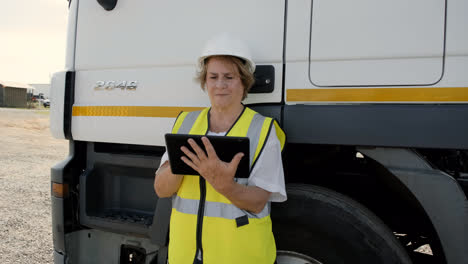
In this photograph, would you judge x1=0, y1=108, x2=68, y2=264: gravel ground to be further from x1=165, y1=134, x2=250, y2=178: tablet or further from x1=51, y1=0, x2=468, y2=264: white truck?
x1=165, y1=134, x2=250, y2=178: tablet

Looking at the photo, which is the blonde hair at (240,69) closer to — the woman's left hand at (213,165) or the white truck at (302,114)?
the white truck at (302,114)

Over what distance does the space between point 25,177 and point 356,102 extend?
6.72 m

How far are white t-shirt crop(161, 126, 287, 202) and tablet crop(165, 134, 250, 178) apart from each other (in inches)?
2.9

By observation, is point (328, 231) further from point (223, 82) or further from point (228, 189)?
point (223, 82)

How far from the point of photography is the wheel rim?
179 cm

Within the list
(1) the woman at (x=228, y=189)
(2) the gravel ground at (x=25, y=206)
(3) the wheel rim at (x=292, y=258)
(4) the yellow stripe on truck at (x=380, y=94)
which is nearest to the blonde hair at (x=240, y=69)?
(1) the woman at (x=228, y=189)

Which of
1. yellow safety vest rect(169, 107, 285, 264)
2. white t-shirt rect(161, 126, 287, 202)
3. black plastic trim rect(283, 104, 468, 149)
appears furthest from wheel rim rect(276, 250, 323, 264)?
black plastic trim rect(283, 104, 468, 149)

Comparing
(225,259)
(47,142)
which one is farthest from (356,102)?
(47,142)

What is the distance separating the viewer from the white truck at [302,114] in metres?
1.58

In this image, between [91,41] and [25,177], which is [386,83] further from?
[25,177]

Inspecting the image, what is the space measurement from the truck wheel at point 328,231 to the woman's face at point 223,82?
56cm

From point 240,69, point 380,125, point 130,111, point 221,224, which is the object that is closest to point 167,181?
point 221,224

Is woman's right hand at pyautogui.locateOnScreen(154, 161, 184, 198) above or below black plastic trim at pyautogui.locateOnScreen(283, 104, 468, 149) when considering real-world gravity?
below

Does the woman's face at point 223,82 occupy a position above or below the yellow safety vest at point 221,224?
above
